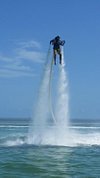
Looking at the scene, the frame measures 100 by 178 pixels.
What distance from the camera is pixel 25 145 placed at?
48.1 metres

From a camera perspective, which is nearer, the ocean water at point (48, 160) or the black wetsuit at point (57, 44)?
the ocean water at point (48, 160)

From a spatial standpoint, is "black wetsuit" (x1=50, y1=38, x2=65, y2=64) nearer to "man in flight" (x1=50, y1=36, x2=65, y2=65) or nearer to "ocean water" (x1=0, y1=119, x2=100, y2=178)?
"man in flight" (x1=50, y1=36, x2=65, y2=65)

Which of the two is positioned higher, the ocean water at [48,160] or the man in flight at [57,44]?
the man in flight at [57,44]

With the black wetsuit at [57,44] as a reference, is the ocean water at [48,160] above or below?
below

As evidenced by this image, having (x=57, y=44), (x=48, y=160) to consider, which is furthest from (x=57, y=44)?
(x=48, y=160)

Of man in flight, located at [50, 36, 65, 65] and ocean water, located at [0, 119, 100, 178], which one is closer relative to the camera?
ocean water, located at [0, 119, 100, 178]

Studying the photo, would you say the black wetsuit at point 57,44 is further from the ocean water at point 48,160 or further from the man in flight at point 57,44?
the ocean water at point 48,160

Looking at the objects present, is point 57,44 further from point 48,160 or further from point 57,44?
point 48,160

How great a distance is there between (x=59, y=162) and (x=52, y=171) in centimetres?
439

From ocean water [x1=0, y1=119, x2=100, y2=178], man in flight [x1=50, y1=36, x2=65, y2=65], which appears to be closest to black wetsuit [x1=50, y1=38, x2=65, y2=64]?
man in flight [x1=50, y1=36, x2=65, y2=65]

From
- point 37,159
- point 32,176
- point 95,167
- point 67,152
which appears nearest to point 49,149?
point 67,152

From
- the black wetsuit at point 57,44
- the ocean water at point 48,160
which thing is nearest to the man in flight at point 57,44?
the black wetsuit at point 57,44

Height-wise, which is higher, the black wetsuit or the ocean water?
the black wetsuit

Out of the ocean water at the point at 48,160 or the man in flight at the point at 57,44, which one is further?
the man in flight at the point at 57,44
